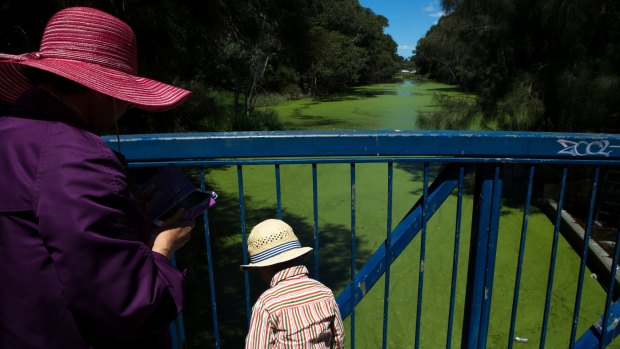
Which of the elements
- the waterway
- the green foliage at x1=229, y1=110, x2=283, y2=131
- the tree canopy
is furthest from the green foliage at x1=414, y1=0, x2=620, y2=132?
the waterway

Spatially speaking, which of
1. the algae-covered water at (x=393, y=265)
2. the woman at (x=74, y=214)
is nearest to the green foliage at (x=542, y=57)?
the algae-covered water at (x=393, y=265)

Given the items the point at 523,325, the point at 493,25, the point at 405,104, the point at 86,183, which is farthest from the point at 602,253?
the point at 405,104

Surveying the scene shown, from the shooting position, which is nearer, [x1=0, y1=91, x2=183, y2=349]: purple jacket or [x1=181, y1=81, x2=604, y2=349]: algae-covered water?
[x1=0, y1=91, x2=183, y2=349]: purple jacket

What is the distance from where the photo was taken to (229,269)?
5203 mm

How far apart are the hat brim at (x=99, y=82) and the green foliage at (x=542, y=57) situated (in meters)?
5.43

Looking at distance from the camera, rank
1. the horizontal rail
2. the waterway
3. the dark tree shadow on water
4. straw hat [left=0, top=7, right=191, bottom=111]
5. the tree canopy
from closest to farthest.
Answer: straw hat [left=0, top=7, right=191, bottom=111] < the horizontal rail < the tree canopy < the dark tree shadow on water < the waterway

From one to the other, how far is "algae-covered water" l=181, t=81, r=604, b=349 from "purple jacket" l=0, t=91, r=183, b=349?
3246 millimetres

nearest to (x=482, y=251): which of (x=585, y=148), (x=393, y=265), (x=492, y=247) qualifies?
(x=492, y=247)

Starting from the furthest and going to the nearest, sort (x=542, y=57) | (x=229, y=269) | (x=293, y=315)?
1. (x=542, y=57)
2. (x=229, y=269)
3. (x=293, y=315)

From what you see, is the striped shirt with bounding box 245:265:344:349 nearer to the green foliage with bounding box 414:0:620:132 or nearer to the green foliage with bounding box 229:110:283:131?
the green foliage with bounding box 414:0:620:132

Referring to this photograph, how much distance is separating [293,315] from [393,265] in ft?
14.4

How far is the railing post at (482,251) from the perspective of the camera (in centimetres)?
133

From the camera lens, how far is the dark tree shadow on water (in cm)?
417

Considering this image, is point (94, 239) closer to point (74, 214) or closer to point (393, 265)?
point (74, 214)
